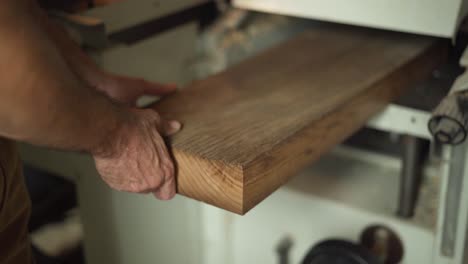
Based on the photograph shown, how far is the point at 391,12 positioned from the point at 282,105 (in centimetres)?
22

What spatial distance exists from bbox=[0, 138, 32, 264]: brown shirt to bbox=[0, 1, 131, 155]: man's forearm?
0.39 ft

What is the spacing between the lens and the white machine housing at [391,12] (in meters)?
0.74

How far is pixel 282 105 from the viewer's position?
2.23 feet

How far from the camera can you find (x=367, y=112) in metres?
0.73

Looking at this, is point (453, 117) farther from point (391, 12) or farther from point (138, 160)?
point (138, 160)

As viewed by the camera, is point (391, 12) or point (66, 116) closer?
point (66, 116)

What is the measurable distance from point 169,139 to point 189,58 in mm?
422

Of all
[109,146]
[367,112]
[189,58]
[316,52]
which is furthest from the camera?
[189,58]

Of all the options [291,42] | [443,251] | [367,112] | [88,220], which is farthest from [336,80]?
[88,220]

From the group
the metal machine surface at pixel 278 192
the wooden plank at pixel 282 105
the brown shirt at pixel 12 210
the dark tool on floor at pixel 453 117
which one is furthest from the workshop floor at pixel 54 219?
the dark tool on floor at pixel 453 117

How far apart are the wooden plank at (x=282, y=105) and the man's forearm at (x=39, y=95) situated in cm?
12

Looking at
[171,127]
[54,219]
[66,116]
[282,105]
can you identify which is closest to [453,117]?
[282,105]

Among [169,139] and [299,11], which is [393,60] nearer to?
[299,11]

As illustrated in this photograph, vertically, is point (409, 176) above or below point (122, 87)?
below
